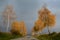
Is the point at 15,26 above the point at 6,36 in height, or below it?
above

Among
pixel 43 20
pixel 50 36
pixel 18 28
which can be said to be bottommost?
pixel 50 36

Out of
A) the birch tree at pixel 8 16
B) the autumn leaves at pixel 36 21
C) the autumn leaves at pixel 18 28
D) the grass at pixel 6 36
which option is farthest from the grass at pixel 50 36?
the birch tree at pixel 8 16

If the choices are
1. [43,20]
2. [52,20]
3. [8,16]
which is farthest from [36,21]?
[8,16]

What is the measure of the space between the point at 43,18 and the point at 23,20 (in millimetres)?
310

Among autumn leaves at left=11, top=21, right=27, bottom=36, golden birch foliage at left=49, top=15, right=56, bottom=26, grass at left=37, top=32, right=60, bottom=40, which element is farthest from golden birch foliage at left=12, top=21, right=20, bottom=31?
golden birch foliage at left=49, top=15, right=56, bottom=26

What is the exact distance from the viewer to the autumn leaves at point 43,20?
1.78 metres

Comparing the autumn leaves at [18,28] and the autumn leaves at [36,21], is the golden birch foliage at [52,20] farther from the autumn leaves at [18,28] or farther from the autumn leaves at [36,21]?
the autumn leaves at [18,28]

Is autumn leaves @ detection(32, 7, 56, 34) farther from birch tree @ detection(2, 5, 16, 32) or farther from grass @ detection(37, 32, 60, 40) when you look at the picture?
birch tree @ detection(2, 5, 16, 32)

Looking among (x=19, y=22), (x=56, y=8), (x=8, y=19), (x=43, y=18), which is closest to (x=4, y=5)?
(x=8, y=19)

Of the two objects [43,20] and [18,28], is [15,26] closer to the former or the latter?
[18,28]

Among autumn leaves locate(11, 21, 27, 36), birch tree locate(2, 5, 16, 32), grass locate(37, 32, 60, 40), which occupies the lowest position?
grass locate(37, 32, 60, 40)

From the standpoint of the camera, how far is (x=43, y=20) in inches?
71.1

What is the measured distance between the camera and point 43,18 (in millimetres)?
1804

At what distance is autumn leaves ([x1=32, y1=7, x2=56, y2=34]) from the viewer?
1781mm
